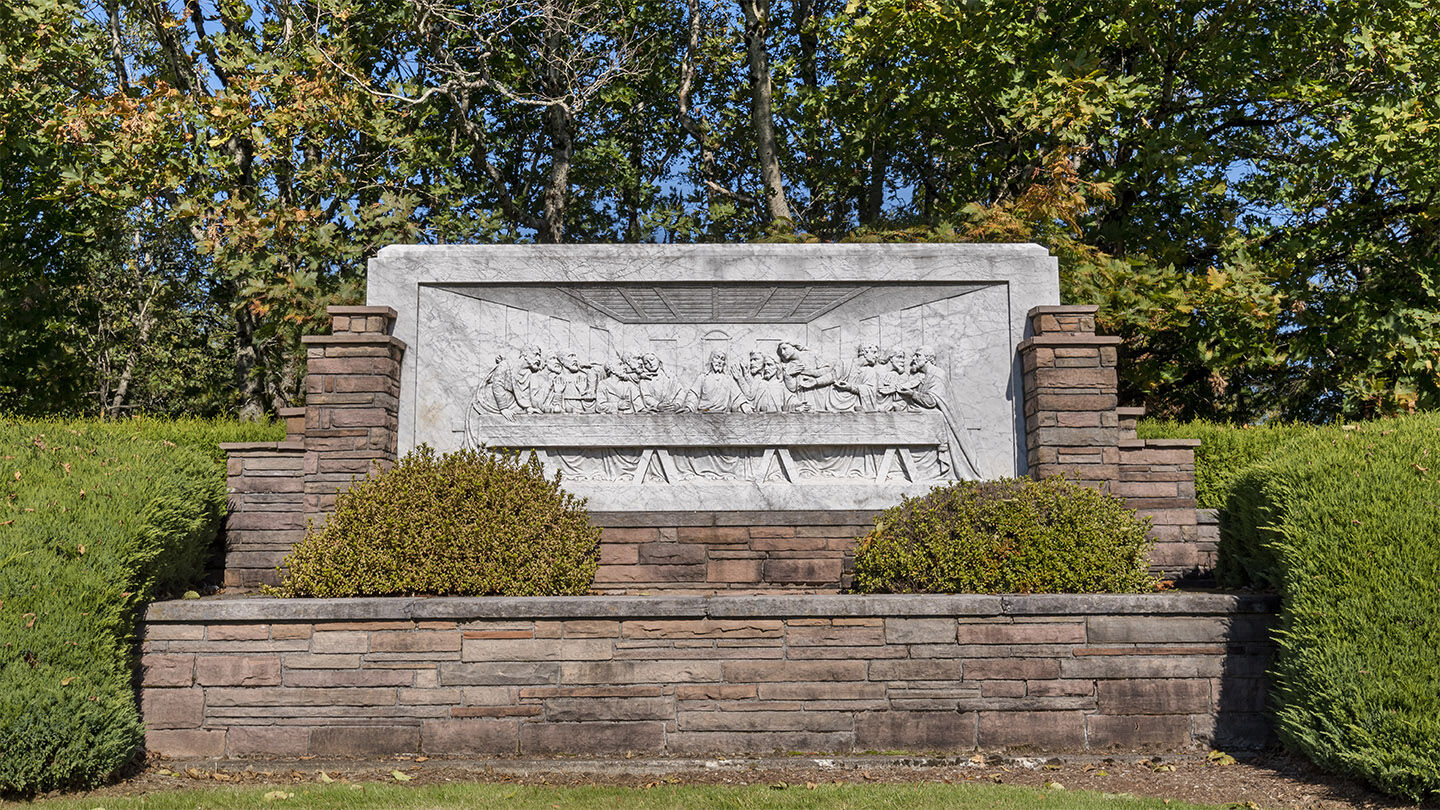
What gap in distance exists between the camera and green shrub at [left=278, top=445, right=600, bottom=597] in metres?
6.04

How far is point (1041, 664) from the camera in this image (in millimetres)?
5520

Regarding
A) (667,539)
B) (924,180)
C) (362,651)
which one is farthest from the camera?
(924,180)

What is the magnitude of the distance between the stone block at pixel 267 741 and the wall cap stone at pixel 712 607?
56cm

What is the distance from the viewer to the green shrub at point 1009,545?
5969mm

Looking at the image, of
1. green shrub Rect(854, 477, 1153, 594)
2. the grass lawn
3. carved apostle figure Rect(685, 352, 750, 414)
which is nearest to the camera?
the grass lawn

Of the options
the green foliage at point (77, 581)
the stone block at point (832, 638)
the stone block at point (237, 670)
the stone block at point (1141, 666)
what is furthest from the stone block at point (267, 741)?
the stone block at point (1141, 666)

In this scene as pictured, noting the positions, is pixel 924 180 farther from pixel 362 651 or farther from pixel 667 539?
pixel 362 651

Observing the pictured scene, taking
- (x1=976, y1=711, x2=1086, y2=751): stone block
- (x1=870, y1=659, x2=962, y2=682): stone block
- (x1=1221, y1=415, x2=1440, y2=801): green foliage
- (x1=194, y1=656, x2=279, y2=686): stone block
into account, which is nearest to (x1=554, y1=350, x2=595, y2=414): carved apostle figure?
(x1=194, y1=656, x2=279, y2=686): stone block

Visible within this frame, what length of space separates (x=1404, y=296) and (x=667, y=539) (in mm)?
9218

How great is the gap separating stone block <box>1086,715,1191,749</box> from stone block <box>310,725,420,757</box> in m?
3.55

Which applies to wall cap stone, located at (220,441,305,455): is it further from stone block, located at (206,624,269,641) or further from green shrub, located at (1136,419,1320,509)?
green shrub, located at (1136,419,1320,509)

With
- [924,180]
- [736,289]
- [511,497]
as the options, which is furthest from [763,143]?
[511,497]

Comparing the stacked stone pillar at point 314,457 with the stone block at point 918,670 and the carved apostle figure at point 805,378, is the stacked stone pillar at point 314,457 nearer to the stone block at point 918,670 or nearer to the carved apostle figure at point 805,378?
the carved apostle figure at point 805,378

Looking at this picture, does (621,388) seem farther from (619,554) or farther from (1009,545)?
(1009,545)
